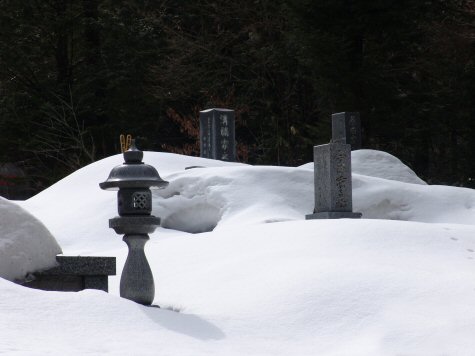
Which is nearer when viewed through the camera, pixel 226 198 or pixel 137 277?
pixel 137 277

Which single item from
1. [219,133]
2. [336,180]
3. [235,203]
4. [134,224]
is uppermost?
[219,133]

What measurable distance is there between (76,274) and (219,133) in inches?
424

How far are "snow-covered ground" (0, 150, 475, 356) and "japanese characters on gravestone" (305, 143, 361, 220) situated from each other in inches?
17.8

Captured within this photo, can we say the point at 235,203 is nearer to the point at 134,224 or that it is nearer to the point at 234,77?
the point at 134,224

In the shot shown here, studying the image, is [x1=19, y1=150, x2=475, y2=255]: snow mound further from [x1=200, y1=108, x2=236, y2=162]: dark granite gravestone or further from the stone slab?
[x1=200, y1=108, x2=236, y2=162]: dark granite gravestone

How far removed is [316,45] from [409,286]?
13.8 m

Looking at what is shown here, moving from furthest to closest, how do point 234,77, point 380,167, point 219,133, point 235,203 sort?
point 234,77
point 219,133
point 380,167
point 235,203

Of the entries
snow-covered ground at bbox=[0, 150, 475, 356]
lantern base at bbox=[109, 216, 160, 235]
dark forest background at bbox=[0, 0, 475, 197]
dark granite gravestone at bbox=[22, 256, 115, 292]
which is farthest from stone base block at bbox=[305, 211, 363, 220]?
dark forest background at bbox=[0, 0, 475, 197]

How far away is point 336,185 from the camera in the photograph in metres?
11.8

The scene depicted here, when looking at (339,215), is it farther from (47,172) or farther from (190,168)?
(47,172)

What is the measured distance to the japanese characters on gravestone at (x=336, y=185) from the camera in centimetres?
1177

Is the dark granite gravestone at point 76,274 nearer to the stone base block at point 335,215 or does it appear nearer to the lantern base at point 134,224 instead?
the lantern base at point 134,224

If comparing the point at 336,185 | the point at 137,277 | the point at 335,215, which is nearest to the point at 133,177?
the point at 137,277

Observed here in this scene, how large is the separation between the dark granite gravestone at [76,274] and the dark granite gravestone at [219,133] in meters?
10.6
